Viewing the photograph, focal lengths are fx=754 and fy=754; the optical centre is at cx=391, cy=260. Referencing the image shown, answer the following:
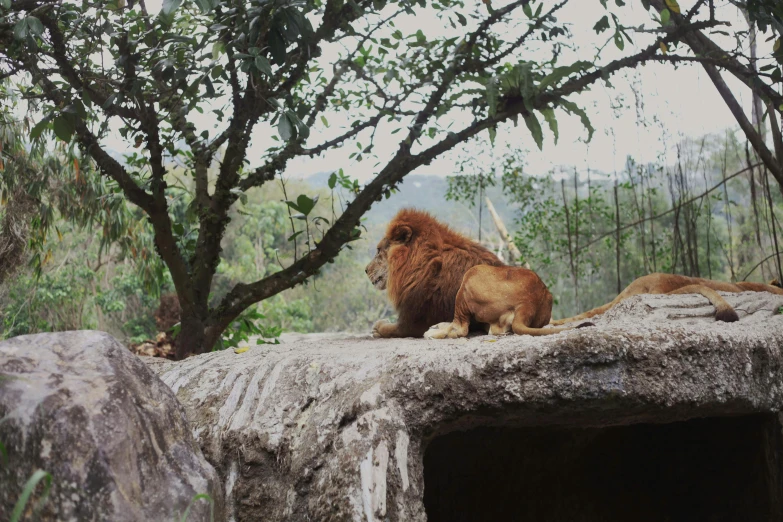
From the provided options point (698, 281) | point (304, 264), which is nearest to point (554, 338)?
point (304, 264)

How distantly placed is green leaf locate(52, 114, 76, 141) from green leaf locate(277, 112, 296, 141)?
1028 millimetres

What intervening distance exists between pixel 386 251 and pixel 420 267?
36 cm

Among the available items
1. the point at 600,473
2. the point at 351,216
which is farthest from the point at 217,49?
the point at 600,473

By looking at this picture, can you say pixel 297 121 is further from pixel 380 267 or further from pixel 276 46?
pixel 380 267

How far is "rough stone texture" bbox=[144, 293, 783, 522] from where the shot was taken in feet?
8.25

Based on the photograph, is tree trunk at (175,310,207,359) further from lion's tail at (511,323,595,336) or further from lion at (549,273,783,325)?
lion at (549,273,783,325)

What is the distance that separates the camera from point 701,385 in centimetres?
269

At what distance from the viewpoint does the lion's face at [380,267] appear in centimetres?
462

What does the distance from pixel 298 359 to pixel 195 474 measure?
88 cm

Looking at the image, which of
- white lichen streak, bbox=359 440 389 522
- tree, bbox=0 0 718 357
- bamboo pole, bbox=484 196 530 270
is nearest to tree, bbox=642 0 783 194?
tree, bbox=0 0 718 357

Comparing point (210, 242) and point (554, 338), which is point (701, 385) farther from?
point (210, 242)

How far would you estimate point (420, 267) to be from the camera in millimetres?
4348

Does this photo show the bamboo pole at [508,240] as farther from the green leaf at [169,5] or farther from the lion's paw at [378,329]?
the green leaf at [169,5]

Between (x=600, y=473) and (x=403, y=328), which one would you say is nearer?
(x=600, y=473)
